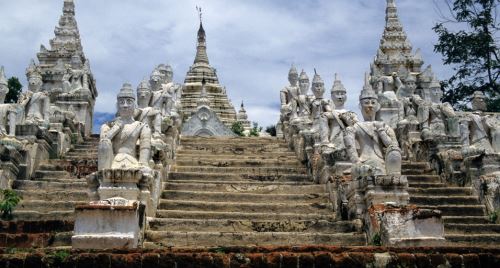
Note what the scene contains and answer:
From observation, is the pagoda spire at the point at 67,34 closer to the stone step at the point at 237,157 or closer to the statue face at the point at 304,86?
the statue face at the point at 304,86

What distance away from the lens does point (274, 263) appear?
802 cm

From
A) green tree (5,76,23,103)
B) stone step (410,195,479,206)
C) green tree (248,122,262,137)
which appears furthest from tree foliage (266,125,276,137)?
stone step (410,195,479,206)

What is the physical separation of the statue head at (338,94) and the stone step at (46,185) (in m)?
5.58

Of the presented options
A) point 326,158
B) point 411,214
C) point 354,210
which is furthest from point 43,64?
point 411,214

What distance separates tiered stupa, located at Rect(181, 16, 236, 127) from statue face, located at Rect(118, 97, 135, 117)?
3143 centimetres

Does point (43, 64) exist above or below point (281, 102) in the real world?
above

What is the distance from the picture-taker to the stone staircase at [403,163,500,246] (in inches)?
452

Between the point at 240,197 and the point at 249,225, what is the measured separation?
6.40 ft

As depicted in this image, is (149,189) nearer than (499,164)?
Yes

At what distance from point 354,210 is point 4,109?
26.7ft

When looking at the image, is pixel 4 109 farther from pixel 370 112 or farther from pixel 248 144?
pixel 370 112

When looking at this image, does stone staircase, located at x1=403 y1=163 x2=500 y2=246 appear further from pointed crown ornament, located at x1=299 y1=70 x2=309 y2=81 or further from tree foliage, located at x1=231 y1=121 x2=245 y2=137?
tree foliage, located at x1=231 y1=121 x2=245 y2=137

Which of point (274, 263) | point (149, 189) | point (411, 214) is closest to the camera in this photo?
point (274, 263)

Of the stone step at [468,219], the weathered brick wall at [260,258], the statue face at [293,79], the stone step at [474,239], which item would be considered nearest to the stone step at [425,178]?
the stone step at [468,219]
